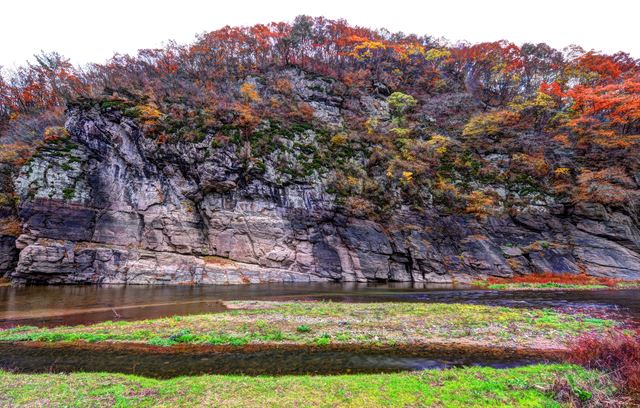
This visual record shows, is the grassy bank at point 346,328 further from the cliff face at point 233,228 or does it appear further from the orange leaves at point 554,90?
the orange leaves at point 554,90

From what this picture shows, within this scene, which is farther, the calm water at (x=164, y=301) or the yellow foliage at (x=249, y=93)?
the yellow foliage at (x=249, y=93)

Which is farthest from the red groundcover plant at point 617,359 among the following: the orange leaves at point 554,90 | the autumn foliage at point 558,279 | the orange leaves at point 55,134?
the orange leaves at point 554,90

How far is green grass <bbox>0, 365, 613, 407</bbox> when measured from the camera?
7.04m

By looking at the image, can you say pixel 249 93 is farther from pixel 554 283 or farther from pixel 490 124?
pixel 554 283

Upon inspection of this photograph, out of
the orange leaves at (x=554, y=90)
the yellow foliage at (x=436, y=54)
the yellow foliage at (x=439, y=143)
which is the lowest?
the yellow foliage at (x=439, y=143)

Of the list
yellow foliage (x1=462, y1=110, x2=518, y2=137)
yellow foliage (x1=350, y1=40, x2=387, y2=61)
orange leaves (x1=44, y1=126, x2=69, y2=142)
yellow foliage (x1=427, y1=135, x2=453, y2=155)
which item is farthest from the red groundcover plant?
yellow foliage (x1=350, y1=40, x2=387, y2=61)

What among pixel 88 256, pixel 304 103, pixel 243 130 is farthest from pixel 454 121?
pixel 88 256

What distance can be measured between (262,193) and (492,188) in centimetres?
2989

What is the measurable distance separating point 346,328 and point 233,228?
25.1 metres

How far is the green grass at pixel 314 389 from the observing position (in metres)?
7.04

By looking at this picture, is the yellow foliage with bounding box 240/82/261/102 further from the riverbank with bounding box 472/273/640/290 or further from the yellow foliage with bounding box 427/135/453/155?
the riverbank with bounding box 472/273/640/290

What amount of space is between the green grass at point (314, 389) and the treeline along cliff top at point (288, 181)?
25.9 metres

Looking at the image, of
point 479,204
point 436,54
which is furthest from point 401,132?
point 436,54

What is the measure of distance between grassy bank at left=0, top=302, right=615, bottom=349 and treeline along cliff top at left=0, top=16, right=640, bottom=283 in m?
18.5
